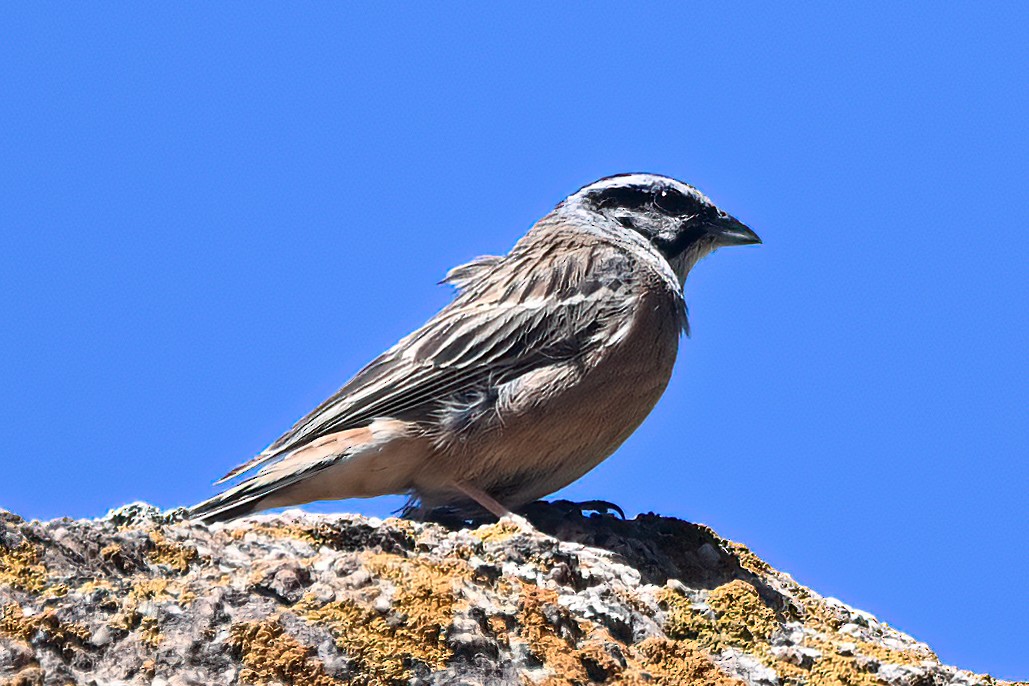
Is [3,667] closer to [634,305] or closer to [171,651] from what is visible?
[171,651]

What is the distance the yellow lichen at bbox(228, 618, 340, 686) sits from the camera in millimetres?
4004

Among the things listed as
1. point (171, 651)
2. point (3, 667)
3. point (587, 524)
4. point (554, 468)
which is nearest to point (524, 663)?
point (171, 651)

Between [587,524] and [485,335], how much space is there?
3.99 feet

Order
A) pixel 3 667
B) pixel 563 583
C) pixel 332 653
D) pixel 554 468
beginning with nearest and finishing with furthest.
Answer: pixel 3 667
pixel 332 653
pixel 563 583
pixel 554 468

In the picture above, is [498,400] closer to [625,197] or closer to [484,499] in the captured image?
[484,499]

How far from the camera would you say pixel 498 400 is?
6.91 meters

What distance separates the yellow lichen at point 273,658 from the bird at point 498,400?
2469 mm

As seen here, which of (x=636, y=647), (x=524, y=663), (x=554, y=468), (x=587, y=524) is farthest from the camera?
(x=554, y=468)

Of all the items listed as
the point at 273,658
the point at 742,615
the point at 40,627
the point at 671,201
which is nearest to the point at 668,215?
the point at 671,201

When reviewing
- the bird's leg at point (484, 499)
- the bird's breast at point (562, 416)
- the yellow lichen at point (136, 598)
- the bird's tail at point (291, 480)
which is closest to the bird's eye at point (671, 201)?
the bird's breast at point (562, 416)

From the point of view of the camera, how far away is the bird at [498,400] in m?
6.80

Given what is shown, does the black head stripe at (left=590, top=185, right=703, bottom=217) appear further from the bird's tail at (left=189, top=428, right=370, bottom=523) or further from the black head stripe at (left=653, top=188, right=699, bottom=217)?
the bird's tail at (left=189, top=428, right=370, bottom=523)

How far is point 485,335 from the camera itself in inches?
283

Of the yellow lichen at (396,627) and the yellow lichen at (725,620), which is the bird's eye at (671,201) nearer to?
the yellow lichen at (725,620)
